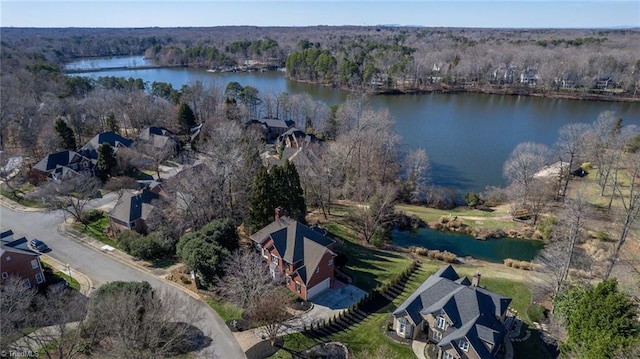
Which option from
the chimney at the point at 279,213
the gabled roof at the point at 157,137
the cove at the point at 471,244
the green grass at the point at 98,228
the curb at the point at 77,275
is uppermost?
the gabled roof at the point at 157,137

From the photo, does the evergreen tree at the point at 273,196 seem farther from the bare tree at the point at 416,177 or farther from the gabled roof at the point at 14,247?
the bare tree at the point at 416,177

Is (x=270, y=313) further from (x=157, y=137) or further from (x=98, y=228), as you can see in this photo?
(x=157, y=137)

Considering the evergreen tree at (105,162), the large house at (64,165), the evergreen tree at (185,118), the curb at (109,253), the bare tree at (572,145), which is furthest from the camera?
the evergreen tree at (185,118)

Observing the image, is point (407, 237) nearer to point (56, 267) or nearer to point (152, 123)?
point (56, 267)

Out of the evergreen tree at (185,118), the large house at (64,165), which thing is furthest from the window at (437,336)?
the evergreen tree at (185,118)

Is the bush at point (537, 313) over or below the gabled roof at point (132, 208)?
below

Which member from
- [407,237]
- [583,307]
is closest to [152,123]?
[407,237]
